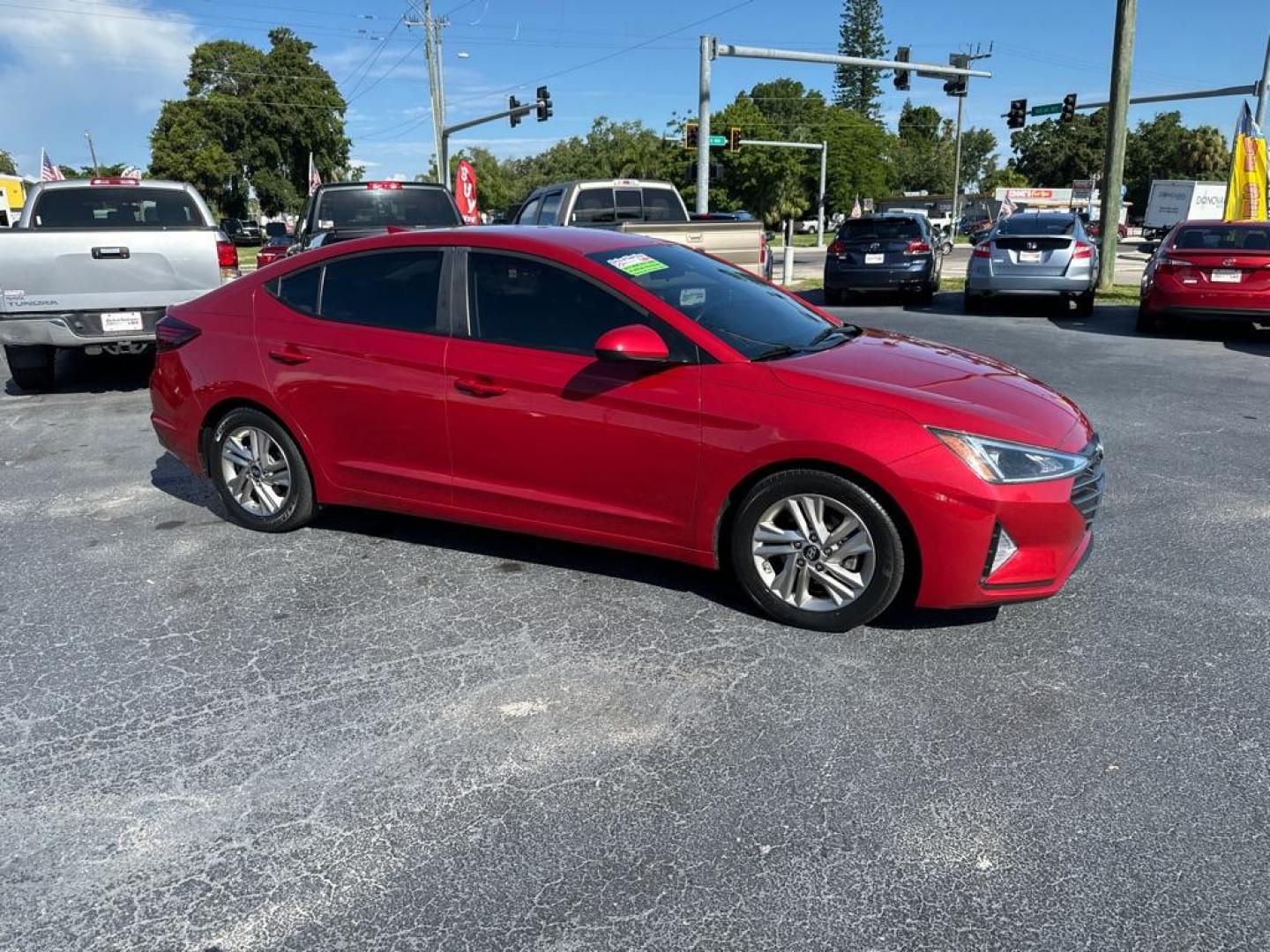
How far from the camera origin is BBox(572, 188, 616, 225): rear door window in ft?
43.3

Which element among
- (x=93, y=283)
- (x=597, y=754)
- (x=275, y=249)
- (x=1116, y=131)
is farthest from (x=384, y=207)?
(x=1116, y=131)

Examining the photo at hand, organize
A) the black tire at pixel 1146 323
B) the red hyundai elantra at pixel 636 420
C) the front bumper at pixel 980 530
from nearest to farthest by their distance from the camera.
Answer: the front bumper at pixel 980 530, the red hyundai elantra at pixel 636 420, the black tire at pixel 1146 323

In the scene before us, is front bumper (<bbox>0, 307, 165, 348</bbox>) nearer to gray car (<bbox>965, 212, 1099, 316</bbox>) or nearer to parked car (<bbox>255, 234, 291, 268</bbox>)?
parked car (<bbox>255, 234, 291, 268</bbox>)

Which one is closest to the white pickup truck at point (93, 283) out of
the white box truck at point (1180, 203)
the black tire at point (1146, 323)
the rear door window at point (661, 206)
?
the rear door window at point (661, 206)

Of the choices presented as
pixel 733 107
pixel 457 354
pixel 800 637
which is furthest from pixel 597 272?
pixel 733 107

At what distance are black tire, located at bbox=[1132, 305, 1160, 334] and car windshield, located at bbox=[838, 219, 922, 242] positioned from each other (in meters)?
4.47

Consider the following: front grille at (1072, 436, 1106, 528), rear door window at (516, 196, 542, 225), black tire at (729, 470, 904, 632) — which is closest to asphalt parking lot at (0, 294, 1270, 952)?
black tire at (729, 470, 904, 632)

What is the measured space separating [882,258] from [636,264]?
40.7ft

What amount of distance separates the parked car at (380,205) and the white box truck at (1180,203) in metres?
45.8

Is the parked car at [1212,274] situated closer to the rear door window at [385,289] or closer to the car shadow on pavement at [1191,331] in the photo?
the car shadow on pavement at [1191,331]

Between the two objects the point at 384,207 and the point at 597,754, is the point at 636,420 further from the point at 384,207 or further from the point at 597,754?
the point at 384,207

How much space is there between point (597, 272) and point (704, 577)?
1468 millimetres

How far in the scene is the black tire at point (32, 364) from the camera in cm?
867

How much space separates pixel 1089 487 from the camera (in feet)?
12.3
